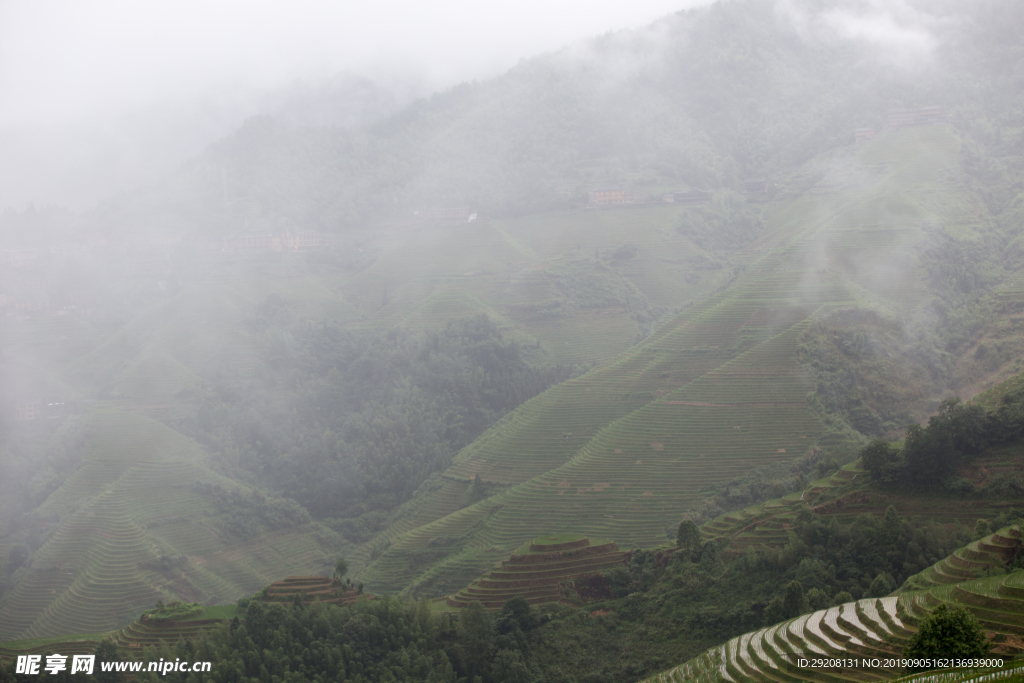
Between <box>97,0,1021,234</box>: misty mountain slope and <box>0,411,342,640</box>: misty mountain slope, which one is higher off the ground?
<box>97,0,1021,234</box>: misty mountain slope

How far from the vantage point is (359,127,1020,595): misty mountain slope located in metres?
44.4

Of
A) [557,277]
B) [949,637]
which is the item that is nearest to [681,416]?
[949,637]

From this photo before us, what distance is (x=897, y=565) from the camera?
31.7 m

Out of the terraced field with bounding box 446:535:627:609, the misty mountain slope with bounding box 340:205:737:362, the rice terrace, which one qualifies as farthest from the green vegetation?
the misty mountain slope with bounding box 340:205:737:362

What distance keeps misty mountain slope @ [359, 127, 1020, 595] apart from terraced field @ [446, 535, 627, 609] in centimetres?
378

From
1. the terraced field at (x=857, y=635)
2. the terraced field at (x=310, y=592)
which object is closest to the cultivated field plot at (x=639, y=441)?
the terraced field at (x=310, y=592)

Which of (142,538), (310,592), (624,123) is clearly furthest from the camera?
(624,123)

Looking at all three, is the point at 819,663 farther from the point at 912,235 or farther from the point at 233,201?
the point at 233,201

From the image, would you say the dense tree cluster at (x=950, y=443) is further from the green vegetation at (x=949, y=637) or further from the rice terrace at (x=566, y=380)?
the green vegetation at (x=949, y=637)

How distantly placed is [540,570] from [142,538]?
26.5m

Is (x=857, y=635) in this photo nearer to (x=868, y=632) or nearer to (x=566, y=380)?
(x=868, y=632)

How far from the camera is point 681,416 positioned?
48.1 m

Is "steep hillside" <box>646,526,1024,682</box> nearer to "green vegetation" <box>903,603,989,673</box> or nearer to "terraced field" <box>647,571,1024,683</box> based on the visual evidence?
"terraced field" <box>647,571,1024,683</box>

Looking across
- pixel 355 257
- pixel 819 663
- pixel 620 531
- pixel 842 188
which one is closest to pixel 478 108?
pixel 355 257
